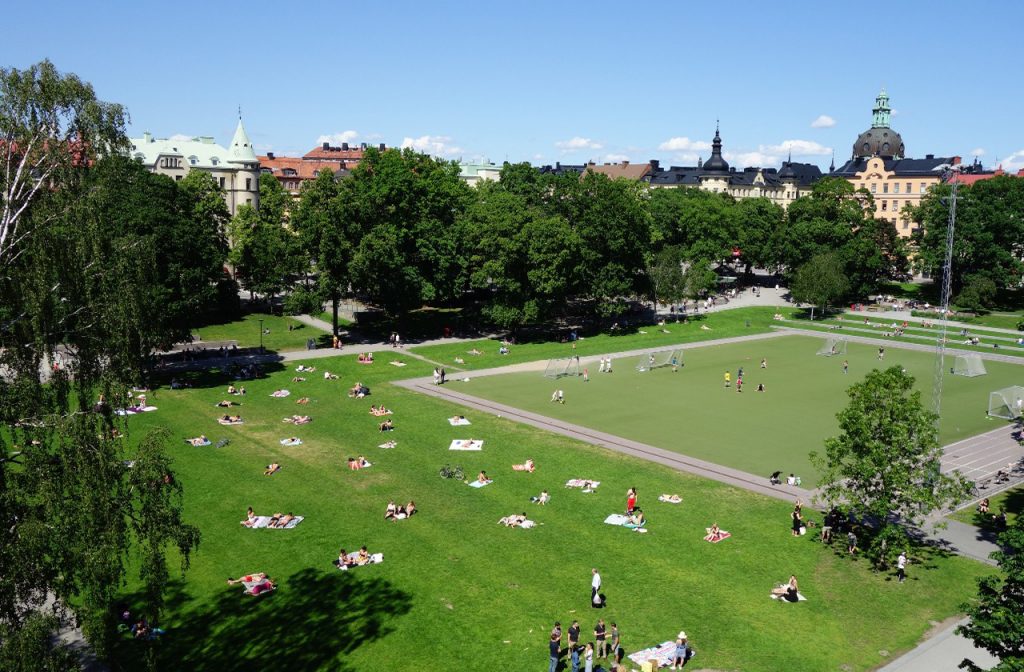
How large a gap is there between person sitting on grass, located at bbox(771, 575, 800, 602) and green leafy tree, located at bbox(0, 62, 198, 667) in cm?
1993

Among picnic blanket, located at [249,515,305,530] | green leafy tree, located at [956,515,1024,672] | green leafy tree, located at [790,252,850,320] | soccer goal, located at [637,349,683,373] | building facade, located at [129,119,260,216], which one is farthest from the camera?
building facade, located at [129,119,260,216]

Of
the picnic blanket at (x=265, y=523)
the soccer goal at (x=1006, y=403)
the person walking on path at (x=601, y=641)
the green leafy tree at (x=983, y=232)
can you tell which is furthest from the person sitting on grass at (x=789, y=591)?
the green leafy tree at (x=983, y=232)

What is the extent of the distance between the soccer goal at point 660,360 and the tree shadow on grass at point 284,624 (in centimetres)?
4042

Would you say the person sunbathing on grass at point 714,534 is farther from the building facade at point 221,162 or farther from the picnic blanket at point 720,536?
the building facade at point 221,162

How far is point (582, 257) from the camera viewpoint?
76.6 m

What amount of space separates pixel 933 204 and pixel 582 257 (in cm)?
5688

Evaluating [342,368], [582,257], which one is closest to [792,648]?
[342,368]

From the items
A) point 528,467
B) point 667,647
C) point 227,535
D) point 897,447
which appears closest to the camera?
point 667,647

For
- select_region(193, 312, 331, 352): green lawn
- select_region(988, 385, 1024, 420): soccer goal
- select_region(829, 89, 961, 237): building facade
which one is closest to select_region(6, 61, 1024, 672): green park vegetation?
select_region(193, 312, 331, 352): green lawn

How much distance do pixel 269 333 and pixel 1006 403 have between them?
6199 centimetres

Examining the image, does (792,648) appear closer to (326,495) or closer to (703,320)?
(326,495)

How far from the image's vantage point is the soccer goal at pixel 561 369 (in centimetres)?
6057

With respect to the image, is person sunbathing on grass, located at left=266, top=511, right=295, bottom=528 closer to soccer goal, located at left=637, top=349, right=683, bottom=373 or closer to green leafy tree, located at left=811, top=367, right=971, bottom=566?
green leafy tree, located at left=811, top=367, right=971, bottom=566

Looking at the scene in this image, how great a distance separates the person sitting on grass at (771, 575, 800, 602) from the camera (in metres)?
26.6
